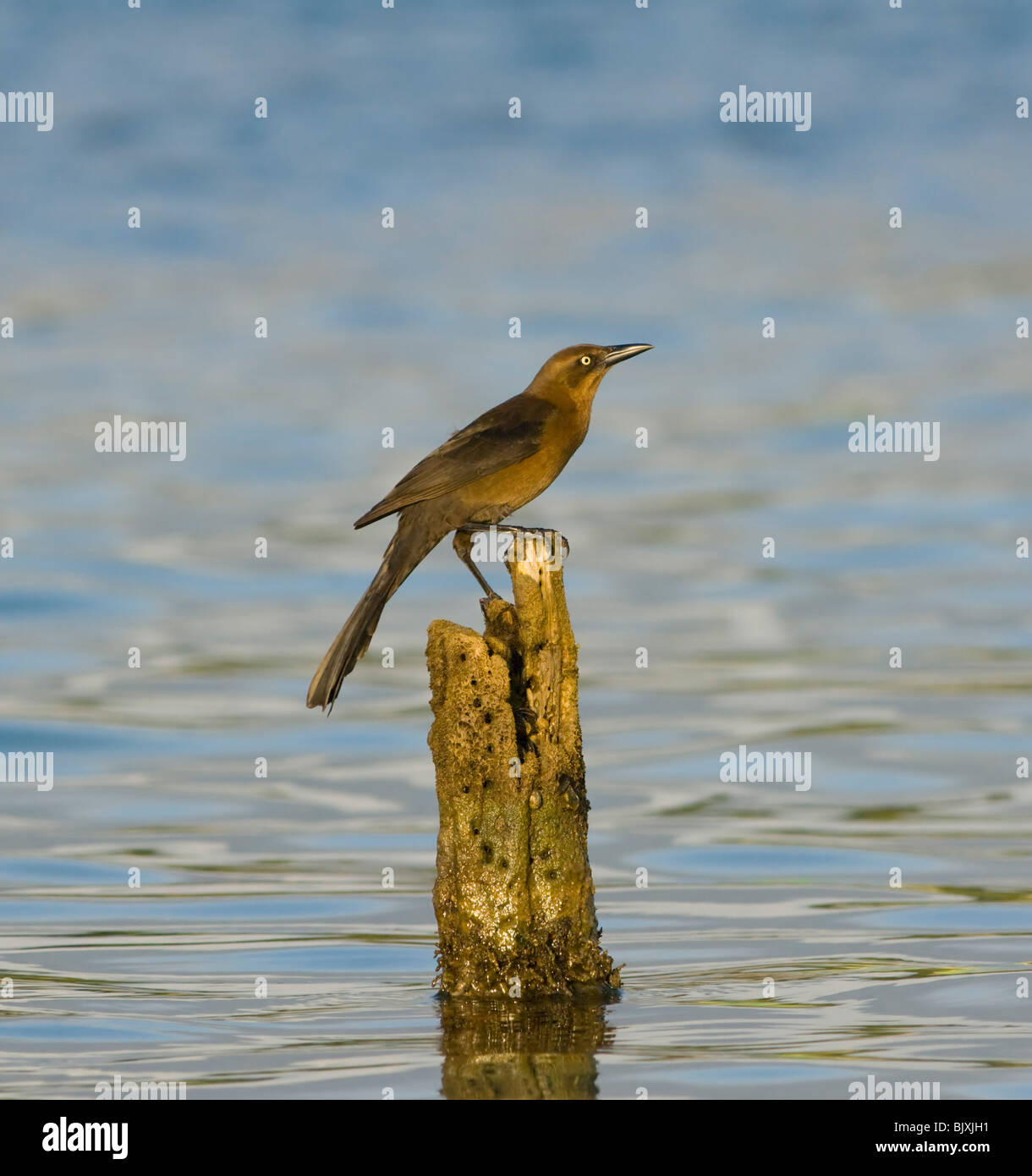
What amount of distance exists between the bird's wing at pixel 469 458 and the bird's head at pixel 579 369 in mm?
362

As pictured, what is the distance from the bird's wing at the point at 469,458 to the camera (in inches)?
534

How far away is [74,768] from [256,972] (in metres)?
11.4

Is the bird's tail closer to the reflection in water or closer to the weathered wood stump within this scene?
the weathered wood stump

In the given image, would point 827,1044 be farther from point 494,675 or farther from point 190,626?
point 190,626

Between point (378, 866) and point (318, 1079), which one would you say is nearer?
point (318, 1079)

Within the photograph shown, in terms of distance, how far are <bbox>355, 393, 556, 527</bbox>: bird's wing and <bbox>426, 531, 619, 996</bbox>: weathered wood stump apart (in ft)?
3.74

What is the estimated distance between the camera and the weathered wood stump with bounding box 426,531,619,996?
41.1 ft

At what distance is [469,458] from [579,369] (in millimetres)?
1136

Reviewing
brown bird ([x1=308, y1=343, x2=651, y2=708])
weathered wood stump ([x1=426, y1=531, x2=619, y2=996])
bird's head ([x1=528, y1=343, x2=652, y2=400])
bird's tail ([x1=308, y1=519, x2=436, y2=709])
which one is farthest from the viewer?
bird's head ([x1=528, y1=343, x2=652, y2=400])

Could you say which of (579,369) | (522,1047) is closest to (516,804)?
(522,1047)

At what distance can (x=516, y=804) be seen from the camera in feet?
41.4

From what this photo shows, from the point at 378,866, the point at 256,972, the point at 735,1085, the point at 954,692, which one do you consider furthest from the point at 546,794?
the point at 954,692

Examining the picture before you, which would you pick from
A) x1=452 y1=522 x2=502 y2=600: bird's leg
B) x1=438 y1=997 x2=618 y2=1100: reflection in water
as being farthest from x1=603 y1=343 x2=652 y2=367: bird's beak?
x1=438 y1=997 x2=618 y2=1100: reflection in water

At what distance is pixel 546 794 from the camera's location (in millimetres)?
12664
